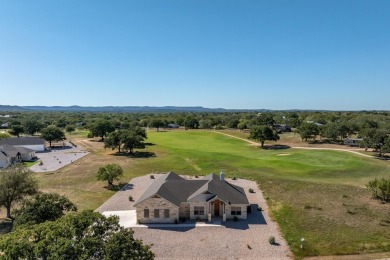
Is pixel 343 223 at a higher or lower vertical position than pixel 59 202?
lower

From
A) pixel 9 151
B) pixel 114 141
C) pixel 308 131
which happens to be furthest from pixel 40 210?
pixel 308 131

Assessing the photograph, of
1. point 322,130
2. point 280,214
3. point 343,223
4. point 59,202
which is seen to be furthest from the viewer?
point 322,130

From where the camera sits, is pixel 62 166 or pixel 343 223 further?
pixel 62 166

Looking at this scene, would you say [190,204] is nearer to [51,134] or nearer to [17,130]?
[51,134]

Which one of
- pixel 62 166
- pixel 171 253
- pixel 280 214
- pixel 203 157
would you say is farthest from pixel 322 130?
pixel 171 253

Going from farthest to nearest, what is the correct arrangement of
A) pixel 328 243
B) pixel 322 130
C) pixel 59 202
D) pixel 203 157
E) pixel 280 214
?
pixel 322 130 < pixel 203 157 < pixel 280 214 < pixel 328 243 < pixel 59 202

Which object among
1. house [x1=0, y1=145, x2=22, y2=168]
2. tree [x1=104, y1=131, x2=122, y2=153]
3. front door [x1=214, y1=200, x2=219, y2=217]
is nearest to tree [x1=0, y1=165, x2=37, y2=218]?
front door [x1=214, y1=200, x2=219, y2=217]

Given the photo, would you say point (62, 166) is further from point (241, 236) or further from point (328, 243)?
point (328, 243)

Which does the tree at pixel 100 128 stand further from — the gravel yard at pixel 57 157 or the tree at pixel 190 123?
the tree at pixel 190 123
